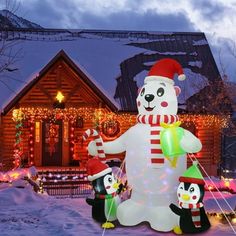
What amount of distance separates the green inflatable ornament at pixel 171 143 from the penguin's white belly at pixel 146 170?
210mm

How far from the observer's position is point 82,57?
2220cm

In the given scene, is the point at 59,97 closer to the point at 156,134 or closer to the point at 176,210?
the point at 156,134

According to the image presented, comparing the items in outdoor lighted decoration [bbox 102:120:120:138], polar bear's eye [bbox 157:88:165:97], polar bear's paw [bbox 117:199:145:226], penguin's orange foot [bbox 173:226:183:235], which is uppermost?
outdoor lighted decoration [bbox 102:120:120:138]

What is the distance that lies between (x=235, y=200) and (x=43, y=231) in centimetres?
512

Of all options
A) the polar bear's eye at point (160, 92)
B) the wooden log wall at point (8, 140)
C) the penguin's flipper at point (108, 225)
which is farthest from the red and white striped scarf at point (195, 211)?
the wooden log wall at point (8, 140)

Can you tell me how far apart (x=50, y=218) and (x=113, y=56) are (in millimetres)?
12873

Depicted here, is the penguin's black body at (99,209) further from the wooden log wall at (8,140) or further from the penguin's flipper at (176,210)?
the wooden log wall at (8,140)

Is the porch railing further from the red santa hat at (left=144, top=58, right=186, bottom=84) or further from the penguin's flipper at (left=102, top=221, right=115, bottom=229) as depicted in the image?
the red santa hat at (left=144, top=58, right=186, bottom=84)

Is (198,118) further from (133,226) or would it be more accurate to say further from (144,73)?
A: (133,226)

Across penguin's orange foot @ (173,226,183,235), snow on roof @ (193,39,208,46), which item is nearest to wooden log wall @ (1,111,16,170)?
snow on roof @ (193,39,208,46)

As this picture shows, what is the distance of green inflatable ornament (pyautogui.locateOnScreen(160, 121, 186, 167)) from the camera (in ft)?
31.0

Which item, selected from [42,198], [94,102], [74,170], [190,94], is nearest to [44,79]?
[94,102]

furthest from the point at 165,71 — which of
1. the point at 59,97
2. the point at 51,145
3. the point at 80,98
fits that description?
the point at 51,145

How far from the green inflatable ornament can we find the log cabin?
915 centimetres
